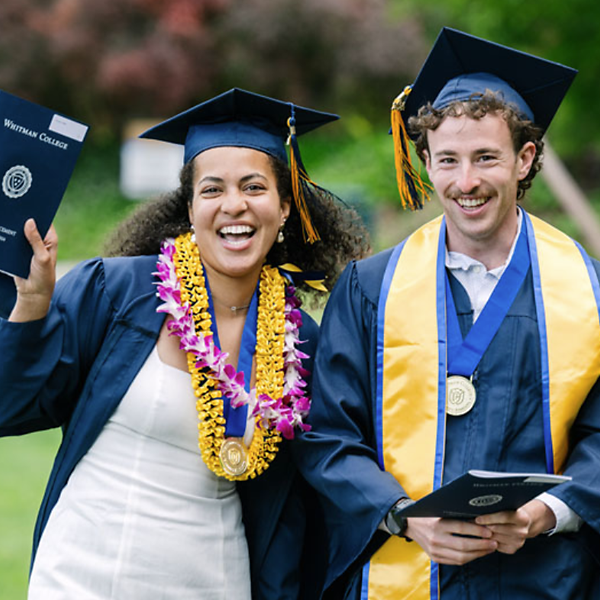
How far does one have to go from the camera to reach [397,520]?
110 inches

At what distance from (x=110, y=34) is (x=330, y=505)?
1831 cm

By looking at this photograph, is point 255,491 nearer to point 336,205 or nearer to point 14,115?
point 336,205

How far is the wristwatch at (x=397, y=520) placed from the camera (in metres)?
2.78

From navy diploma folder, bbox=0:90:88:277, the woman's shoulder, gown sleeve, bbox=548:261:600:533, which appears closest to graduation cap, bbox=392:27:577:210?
the woman's shoulder

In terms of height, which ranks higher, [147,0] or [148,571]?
[147,0]

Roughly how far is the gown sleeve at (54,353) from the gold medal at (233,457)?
53 centimetres

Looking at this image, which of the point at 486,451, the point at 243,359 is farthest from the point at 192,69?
the point at 486,451

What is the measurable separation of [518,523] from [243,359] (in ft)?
3.61

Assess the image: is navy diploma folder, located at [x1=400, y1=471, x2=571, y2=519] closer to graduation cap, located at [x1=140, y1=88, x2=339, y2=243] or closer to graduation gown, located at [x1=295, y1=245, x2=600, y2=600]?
graduation gown, located at [x1=295, y1=245, x2=600, y2=600]

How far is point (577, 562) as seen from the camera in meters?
2.83

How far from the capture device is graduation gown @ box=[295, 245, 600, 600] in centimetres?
281

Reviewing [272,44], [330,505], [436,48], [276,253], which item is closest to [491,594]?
[330,505]

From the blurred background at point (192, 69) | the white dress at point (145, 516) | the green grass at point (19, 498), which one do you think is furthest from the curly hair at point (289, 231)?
the blurred background at point (192, 69)

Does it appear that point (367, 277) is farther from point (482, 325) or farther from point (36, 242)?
point (36, 242)
